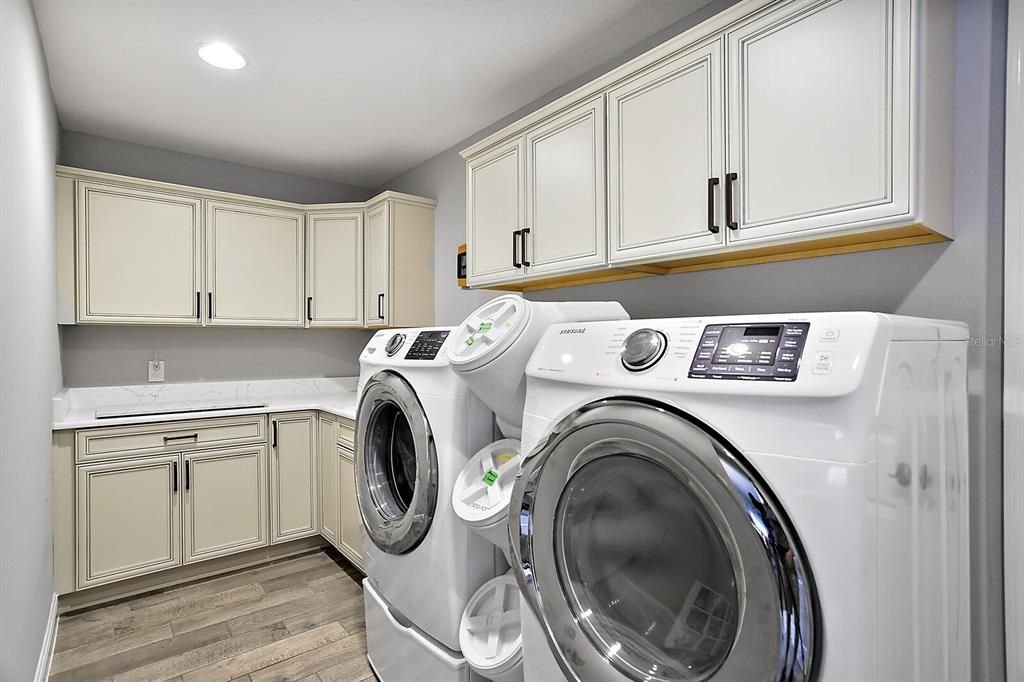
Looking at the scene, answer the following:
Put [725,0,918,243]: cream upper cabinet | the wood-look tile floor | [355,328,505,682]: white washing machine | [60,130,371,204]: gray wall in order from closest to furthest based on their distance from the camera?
[725,0,918,243]: cream upper cabinet → [355,328,505,682]: white washing machine → the wood-look tile floor → [60,130,371,204]: gray wall

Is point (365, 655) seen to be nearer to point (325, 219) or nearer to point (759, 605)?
point (759, 605)

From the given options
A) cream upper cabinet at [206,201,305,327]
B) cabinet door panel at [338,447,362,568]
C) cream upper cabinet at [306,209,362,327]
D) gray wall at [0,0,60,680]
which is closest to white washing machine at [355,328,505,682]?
cabinet door panel at [338,447,362,568]

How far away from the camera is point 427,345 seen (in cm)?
189

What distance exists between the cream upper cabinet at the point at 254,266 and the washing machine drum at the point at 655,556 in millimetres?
2888

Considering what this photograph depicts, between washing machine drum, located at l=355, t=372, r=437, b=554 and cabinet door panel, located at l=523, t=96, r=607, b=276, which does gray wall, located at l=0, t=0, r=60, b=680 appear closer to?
washing machine drum, located at l=355, t=372, r=437, b=554

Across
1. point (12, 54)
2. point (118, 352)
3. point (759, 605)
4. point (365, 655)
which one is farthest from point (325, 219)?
point (759, 605)

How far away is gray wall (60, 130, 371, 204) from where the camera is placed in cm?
319

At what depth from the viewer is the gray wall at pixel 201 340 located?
3.21m

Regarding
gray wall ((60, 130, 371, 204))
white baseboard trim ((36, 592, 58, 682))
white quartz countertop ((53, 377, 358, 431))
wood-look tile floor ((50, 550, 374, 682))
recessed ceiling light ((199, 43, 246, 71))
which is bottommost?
wood-look tile floor ((50, 550, 374, 682))

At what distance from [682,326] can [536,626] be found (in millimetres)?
758

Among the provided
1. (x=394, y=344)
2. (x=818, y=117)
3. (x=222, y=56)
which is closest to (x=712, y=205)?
(x=818, y=117)

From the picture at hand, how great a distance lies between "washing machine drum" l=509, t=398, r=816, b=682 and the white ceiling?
169cm

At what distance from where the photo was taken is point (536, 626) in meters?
1.26

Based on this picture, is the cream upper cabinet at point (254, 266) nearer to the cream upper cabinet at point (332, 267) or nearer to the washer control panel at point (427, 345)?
the cream upper cabinet at point (332, 267)
